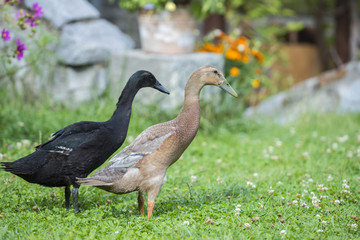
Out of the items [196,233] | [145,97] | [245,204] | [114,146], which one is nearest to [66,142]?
[114,146]

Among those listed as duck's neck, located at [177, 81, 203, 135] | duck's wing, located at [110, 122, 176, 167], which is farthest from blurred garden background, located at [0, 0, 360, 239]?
duck's neck, located at [177, 81, 203, 135]

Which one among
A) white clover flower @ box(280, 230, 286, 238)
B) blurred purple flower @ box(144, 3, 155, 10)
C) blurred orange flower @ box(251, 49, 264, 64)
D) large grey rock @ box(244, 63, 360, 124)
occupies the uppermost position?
blurred purple flower @ box(144, 3, 155, 10)

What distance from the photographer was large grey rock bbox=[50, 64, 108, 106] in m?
7.55

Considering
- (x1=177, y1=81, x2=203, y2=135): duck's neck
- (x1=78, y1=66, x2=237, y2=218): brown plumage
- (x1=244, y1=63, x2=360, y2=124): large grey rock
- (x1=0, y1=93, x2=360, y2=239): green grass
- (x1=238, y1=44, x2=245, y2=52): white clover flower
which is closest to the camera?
(x1=0, y1=93, x2=360, y2=239): green grass

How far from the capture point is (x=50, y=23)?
25.0 feet

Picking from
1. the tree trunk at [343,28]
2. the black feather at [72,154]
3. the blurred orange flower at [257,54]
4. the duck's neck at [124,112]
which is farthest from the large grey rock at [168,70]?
the tree trunk at [343,28]

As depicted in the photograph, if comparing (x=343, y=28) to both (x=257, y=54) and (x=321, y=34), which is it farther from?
(x=257, y=54)

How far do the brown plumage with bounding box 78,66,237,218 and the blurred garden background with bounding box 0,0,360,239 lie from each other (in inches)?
10.2

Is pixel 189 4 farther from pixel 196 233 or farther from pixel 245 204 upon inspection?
pixel 196 233

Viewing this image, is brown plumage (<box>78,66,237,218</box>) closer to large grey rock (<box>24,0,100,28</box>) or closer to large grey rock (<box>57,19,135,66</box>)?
large grey rock (<box>57,19,135,66</box>)

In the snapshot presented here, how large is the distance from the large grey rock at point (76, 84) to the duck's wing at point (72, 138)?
393 centimetres

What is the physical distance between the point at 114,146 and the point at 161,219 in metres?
0.69

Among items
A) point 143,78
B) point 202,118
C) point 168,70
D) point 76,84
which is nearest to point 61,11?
point 76,84

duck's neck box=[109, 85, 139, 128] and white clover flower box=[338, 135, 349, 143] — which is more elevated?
duck's neck box=[109, 85, 139, 128]
